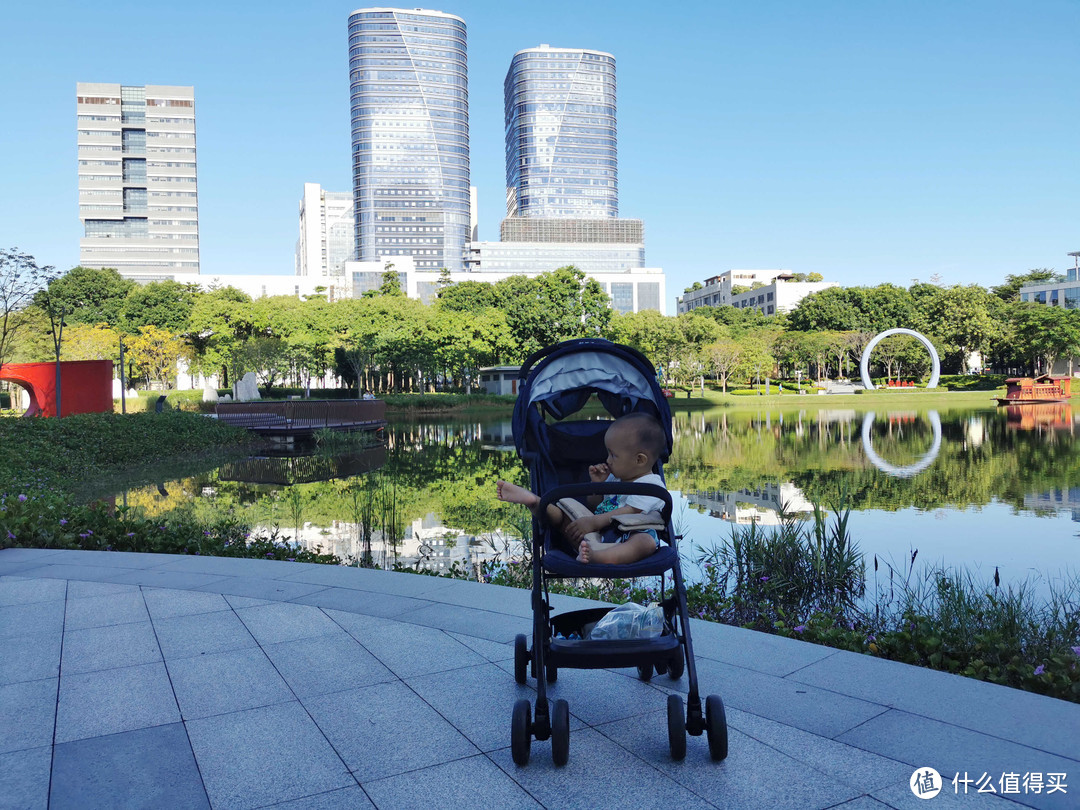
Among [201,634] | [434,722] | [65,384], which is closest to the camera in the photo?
[434,722]

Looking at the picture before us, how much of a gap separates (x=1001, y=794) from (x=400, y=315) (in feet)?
149

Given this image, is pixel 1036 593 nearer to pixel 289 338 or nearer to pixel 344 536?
pixel 344 536

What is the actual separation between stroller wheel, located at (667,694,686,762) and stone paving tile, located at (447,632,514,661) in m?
1.20

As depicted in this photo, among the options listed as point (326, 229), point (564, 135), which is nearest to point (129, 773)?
point (564, 135)

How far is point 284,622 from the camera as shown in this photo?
4.20 m

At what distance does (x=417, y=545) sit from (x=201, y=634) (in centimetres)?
396

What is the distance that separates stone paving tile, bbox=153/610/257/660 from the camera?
3.77 metres

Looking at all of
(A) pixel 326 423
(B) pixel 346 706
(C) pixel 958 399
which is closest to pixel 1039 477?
(B) pixel 346 706

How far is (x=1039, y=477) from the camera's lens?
1255 centimetres

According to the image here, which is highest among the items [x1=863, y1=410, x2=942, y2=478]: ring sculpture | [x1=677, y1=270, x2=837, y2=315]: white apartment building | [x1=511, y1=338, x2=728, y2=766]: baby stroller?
[x1=677, y1=270, x2=837, y2=315]: white apartment building

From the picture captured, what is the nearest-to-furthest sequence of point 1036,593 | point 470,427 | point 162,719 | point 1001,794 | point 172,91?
point 1001,794
point 162,719
point 1036,593
point 470,427
point 172,91

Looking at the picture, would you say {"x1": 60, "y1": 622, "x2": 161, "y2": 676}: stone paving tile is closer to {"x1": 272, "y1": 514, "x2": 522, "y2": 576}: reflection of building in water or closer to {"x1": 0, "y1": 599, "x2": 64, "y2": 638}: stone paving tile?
{"x1": 0, "y1": 599, "x2": 64, "y2": 638}: stone paving tile

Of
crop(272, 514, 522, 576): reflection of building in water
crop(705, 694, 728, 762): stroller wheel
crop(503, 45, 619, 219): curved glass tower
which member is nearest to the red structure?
crop(272, 514, 522, 576): reflection of building in water

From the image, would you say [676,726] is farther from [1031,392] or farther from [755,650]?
[1031,392]
